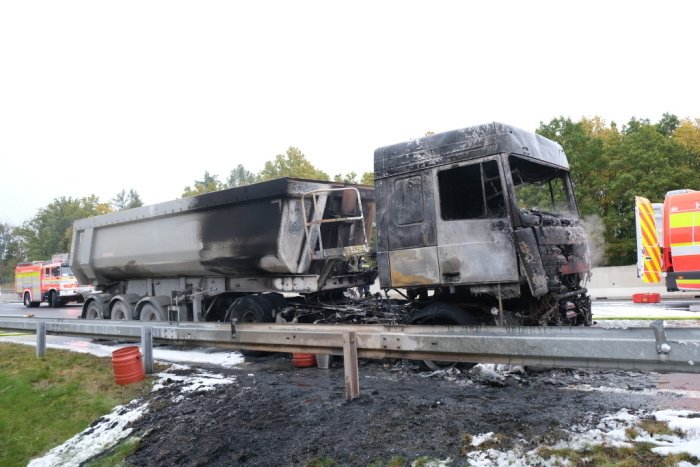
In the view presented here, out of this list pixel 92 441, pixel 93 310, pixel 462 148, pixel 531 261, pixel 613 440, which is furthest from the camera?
pixel 93 310

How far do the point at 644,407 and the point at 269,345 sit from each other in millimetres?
3645

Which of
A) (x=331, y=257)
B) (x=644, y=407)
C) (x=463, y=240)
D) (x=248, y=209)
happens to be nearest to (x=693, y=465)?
(x=644, y=407)

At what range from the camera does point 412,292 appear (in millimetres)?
6809

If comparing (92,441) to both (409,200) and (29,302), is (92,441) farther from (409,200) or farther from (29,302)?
(29,302)

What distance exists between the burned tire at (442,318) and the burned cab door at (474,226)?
404 mm

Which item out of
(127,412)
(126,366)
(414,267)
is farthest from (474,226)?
(126,366)

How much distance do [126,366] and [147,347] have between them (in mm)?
363

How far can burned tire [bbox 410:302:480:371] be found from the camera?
625cm

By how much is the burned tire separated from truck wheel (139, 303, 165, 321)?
6.41 meters

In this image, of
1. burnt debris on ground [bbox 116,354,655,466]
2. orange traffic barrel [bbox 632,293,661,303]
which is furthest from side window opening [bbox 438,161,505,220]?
orange traffic barrel [bbox 632,293,661,303]

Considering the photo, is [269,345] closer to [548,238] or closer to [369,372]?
[369,372]

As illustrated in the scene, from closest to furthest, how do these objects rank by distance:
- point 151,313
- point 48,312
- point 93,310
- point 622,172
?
point 151,313 < point 93,310 < point 48,312 < point 622,172

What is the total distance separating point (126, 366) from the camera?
22.1ft

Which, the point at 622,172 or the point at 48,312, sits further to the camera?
the point at 622,172
